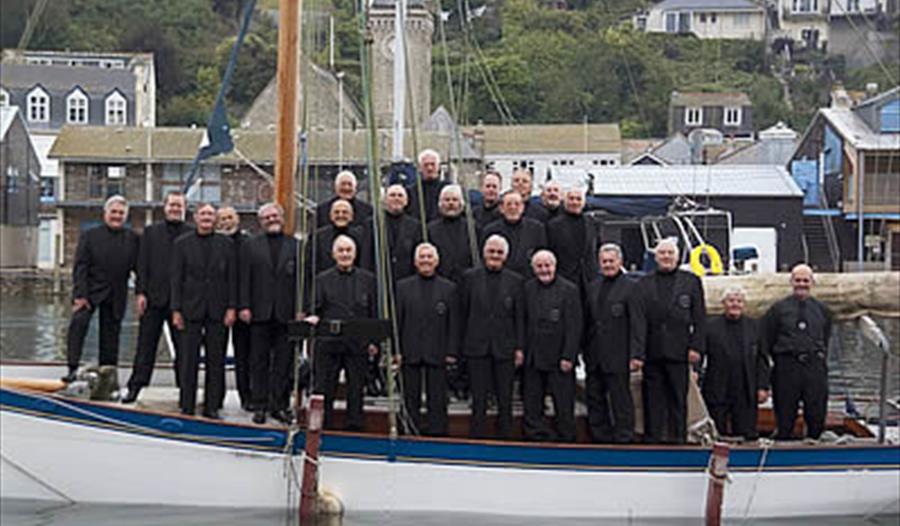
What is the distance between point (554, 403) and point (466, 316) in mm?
965

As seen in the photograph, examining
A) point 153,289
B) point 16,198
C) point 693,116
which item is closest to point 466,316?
point 153,289

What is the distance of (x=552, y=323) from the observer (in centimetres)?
1161

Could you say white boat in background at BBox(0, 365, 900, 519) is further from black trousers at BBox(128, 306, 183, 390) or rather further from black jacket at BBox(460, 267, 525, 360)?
black jacket at BBox(460, 267, 525, 360)

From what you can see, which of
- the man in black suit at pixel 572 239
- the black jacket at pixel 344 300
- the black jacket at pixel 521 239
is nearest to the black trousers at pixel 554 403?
the black jacket at pixel 521 239

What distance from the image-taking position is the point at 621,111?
7962 centimetres

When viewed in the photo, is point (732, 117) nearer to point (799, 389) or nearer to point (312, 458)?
point (799, 389)

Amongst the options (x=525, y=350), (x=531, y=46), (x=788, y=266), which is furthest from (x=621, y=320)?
(x=531, y=46)

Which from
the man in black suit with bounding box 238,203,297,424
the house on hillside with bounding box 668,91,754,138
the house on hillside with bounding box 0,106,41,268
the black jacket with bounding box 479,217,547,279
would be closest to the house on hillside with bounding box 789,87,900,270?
the house on hillside with bounding box 668,91,754,138

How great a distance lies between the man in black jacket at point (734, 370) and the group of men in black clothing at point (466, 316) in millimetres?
12

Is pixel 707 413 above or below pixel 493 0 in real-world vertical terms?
below

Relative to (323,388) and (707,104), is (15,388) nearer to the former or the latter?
(323,388)

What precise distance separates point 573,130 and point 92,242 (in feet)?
163

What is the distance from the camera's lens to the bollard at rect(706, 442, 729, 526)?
11.4m

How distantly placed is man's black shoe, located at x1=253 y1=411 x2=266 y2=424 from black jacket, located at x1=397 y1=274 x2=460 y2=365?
1.24 meters
